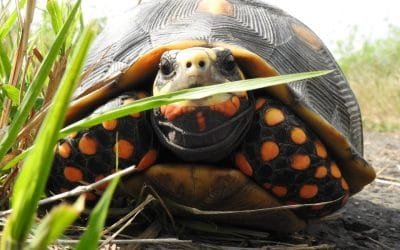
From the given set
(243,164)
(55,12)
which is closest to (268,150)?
(243,164)

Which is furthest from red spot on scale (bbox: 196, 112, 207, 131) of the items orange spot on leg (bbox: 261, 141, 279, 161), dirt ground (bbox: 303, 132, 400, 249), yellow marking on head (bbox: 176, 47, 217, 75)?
dirt ground (bbox: 303, 132, 400, 249)

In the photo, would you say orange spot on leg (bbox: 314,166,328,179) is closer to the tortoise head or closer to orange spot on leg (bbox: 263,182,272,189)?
orange spot on leg (bbox: 263,182,272,189)

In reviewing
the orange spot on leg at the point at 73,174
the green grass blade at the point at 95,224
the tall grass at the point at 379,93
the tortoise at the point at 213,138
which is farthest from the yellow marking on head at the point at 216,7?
the tall grass at the point at 379,93

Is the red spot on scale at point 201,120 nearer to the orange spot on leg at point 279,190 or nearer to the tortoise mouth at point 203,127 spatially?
the tortoise mouth at point 203,127

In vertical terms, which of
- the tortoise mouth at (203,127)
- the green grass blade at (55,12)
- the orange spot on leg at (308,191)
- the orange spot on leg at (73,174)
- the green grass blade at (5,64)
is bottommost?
the orange spot on leg at (308,191)

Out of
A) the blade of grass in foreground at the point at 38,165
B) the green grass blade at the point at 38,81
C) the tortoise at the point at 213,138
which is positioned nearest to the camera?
the blade of grass in foreground at the point at 38,165

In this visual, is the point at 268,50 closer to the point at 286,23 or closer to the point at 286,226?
the point at 286,23

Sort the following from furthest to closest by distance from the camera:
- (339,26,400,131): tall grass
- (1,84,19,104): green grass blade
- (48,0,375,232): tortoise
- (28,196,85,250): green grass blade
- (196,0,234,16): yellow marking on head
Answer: (339,26,400,131): tall grass
(196,0,234,16): yellow marking on head
(48,0,375,232): tortoise
(1,84,19,104): green grass blade
(28,196,85,250): green grass blade

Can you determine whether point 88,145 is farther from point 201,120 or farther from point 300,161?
point 300,161
